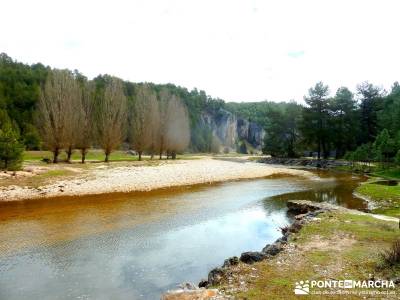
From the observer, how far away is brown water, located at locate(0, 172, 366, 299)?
1021cm

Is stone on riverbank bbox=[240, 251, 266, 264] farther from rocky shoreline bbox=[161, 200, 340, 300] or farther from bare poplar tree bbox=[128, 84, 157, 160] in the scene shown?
bare poplar tree bbox=[128, 84, 157, 160]

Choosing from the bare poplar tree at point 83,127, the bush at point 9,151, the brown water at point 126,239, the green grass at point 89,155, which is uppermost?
the bare poplar tree at point 83,127

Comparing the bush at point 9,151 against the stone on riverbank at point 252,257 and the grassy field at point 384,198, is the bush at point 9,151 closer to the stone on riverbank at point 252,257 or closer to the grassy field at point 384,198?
the stone on riverbank at point 252,257

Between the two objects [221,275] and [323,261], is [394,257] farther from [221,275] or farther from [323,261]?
[221,275]

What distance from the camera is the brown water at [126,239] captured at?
10.2m

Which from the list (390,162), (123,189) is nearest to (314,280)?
(123,189)

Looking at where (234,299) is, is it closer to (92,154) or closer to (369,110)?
(92,154)

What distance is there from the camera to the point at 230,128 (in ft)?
569

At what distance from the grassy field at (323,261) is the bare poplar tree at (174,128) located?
54069mm

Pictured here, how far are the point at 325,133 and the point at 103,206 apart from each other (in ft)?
178

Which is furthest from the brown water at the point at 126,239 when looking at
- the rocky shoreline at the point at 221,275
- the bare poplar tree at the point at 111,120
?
the bare poplar tree at the point at 111,120

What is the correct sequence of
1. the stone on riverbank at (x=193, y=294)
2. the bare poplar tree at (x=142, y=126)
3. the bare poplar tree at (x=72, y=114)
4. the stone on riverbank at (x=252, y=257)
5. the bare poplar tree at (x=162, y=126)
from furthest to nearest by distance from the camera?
1. the bare poplar tree at (x=162, y=126)
2. the bare poplar tree at (x=142, y=126)
3. the bare poplar tree at (x=72, y=114)
4. the stone on riverbank at (x=252, y=257)
5. the stone on riverbank at (x=193, y=294)

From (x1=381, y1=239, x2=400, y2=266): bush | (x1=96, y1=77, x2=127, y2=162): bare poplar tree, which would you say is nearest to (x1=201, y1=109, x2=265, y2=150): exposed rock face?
(x1=96, y1=77, x2=127, y2=162): bare poplar tree

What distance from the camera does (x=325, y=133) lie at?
219ft
